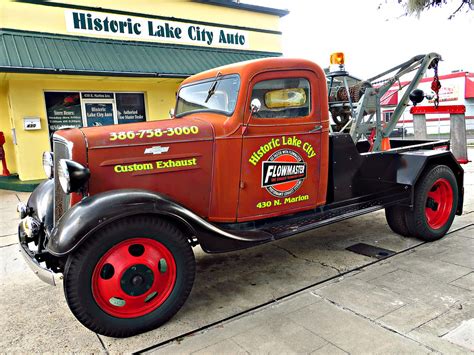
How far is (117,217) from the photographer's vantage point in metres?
2.46

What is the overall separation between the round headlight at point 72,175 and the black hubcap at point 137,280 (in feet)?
2.24

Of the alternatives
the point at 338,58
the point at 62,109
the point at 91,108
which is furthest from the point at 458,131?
the point at 62,109

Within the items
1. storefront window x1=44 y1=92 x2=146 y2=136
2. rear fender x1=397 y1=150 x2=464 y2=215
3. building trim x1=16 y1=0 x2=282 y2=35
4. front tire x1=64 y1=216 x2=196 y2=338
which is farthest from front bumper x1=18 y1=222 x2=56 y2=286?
building trim x1=16 y1=0 x2=282 y2=35

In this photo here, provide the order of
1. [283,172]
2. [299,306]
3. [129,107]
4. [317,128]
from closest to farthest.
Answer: [299,306] → [283,172] → [317,128] → [129,107]

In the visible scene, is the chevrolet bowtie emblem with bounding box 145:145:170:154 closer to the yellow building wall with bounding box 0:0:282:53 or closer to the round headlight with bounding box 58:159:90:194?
the round headlight with bounding box 58:159:90:194

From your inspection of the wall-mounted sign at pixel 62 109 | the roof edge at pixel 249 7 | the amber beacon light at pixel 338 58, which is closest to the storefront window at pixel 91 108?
the wall-mounted sign at pixel 62 109

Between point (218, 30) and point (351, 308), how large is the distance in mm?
9103

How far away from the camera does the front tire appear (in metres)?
2.45

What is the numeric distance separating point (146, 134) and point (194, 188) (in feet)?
1.91

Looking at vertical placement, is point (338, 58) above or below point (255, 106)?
above

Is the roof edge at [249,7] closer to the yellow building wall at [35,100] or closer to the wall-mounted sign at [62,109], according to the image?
the yellow building wall at [35,100]

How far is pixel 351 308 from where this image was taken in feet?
9.26

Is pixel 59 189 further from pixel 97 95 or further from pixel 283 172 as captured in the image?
pixel 97 95

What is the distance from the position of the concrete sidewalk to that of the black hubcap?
423 mm
